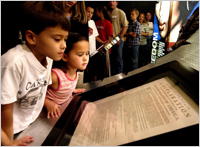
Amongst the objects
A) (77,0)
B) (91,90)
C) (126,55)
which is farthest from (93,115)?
(77,0)

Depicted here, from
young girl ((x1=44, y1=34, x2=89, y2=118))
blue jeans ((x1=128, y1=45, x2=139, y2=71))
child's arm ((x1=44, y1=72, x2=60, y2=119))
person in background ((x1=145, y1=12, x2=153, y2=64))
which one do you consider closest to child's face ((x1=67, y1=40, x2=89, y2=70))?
young girl ((x1=44, y1=34, x2=89, y2=118))

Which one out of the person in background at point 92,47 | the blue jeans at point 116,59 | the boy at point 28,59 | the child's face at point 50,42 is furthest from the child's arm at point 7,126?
the blue jeans at point 116,59

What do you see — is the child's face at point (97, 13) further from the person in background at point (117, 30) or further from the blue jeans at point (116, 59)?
the blue jeans at point (116, 59)

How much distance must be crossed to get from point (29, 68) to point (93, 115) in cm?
40

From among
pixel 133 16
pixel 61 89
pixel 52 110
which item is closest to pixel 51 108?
pixel 52 110

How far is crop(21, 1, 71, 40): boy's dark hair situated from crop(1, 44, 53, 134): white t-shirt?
0.30 ft

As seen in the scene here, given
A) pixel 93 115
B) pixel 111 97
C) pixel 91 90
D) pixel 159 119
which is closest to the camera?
pixel 159 119

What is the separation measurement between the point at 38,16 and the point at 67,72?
1.41 feet

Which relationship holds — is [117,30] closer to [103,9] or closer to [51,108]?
[103,9]

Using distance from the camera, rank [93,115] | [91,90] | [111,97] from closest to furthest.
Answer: [93,115], [111,97], [91,90]

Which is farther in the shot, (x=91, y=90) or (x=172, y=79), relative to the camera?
(x=91, y=90)

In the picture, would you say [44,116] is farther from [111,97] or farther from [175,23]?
[175,23]

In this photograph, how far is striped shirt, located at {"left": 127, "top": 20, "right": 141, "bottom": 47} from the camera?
0.93 m

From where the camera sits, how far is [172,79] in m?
0.80
